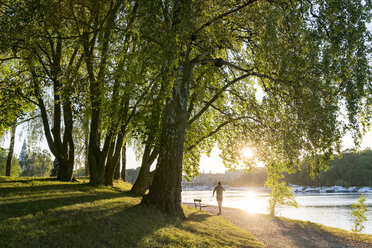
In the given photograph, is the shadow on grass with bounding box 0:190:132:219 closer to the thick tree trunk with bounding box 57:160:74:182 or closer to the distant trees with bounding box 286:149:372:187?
the thick tree trunk with bounding box 57:160:74:182

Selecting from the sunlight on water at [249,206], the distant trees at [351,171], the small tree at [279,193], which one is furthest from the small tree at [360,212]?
the distant trees at [351,171]

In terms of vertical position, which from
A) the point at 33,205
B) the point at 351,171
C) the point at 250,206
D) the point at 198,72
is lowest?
the point at 250,206

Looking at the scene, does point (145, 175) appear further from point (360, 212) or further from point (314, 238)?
point (360, 212)

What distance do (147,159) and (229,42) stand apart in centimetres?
706

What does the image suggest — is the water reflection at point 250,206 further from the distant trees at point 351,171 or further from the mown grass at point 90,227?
the distant trees at point 351,171

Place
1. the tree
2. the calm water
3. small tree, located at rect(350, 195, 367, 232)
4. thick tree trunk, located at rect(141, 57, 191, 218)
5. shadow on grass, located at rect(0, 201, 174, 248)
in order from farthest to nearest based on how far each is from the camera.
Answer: the calm water → small tree, located at rect(350, 195, 367, 232) → thick tree trunk, located at rect(141, 57, 191, 218) → the tree → shadow on grass, located at rect(0, 201, 174, 248)

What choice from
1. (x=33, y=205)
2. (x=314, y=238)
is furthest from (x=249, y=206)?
(x=33, y=205)

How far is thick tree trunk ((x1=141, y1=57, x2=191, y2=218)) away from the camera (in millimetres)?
8711

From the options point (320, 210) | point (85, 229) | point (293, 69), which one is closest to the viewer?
point (85, 229)

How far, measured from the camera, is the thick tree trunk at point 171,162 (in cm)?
871

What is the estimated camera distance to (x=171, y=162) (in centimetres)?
883

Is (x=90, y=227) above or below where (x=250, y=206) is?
above

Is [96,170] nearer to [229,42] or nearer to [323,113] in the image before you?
[229,42]

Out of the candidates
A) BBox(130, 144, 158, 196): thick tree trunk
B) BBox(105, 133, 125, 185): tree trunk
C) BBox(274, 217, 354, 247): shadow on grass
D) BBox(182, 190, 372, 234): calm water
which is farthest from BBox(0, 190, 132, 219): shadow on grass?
BBox(182, 190, 372, 234): calm water
